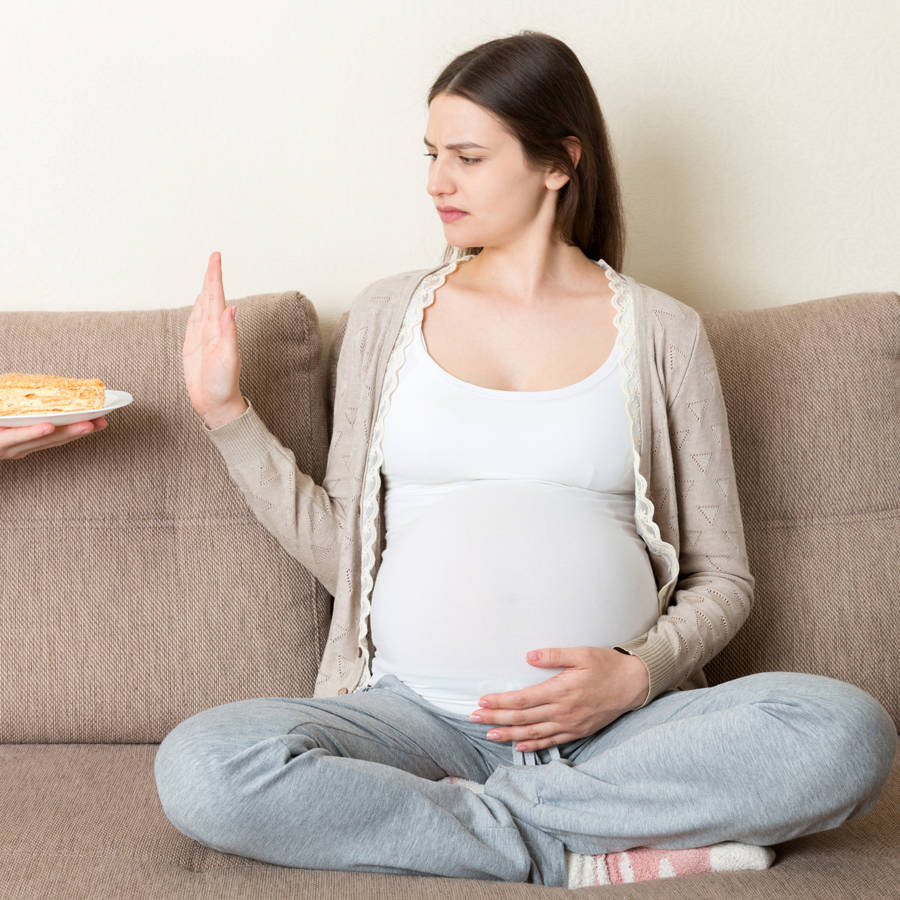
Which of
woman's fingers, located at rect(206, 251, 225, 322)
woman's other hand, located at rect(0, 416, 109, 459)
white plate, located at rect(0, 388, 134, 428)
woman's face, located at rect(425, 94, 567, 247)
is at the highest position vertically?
woman's face, located at rect(425, 94, 567, 247)

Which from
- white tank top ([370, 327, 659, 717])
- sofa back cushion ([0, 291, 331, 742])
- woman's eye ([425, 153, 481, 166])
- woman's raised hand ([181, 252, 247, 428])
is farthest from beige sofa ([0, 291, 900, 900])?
woman's eye ([425, 153, 481, 166])

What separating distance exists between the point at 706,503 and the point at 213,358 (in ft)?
2.34

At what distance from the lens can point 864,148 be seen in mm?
2014

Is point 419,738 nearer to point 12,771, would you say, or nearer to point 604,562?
point 604,562

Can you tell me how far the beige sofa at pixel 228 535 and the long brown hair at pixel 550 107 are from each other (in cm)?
29

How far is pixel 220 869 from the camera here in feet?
3.94

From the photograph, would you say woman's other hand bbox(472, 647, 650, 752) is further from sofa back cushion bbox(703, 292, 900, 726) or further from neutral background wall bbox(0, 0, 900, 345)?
neutral background wall bbox(0, 0, 900, 345)

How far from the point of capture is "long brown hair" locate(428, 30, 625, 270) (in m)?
1.59

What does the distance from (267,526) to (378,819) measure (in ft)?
1.70

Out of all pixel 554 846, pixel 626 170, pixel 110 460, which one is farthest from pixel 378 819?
pixel 626 170

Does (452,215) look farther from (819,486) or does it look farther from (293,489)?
(819,486)

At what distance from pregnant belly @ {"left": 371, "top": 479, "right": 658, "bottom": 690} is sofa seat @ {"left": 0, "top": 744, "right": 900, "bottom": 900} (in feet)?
0.97

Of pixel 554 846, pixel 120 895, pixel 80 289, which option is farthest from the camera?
pixel 80 289

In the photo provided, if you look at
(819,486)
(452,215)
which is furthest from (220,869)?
(819,486)
